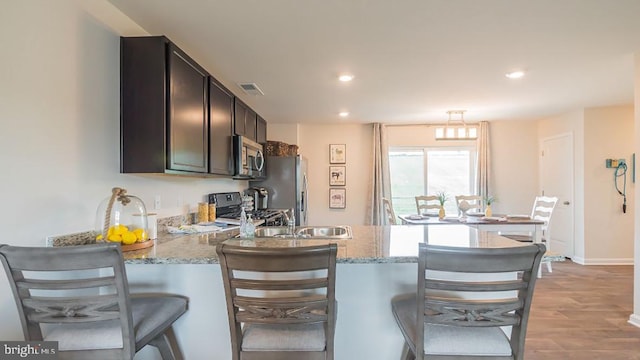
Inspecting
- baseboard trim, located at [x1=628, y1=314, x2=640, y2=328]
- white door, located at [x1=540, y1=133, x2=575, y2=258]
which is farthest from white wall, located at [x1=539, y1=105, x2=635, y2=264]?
baseboard trim, located at [x1=628, y1=314, x2=640, y2=328]

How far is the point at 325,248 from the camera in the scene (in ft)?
3.84

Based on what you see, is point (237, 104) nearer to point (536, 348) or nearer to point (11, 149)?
point (11, 149)

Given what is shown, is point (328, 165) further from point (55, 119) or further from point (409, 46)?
point (55, 119)

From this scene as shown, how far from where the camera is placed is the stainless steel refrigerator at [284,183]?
16.0ft

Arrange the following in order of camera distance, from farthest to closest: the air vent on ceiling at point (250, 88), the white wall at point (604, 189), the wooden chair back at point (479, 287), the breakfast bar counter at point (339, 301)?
the white wall at point (604, 189) → the air vent on ceiling at point (250, 88) → the breakfast bar counter at point (339, 301) → the wooden chair back at point (479, 287)

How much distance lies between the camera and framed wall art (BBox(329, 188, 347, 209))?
6.10 metres

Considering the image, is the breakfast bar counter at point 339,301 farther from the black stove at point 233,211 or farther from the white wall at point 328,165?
the white wall at point 328,165

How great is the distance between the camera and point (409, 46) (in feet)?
8.46

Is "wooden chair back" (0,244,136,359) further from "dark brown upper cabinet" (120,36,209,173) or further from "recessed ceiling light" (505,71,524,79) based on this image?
"recessed ceiling light" (505,71,524,79)

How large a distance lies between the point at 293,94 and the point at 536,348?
11.2 ft

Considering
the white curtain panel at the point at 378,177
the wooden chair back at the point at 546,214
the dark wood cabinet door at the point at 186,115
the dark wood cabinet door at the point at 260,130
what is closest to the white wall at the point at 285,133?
the dark wood cabinet door at the point at 260,130

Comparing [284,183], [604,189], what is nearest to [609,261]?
[604,189]

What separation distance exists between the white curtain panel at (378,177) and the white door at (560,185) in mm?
2636

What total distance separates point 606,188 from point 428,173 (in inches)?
101
